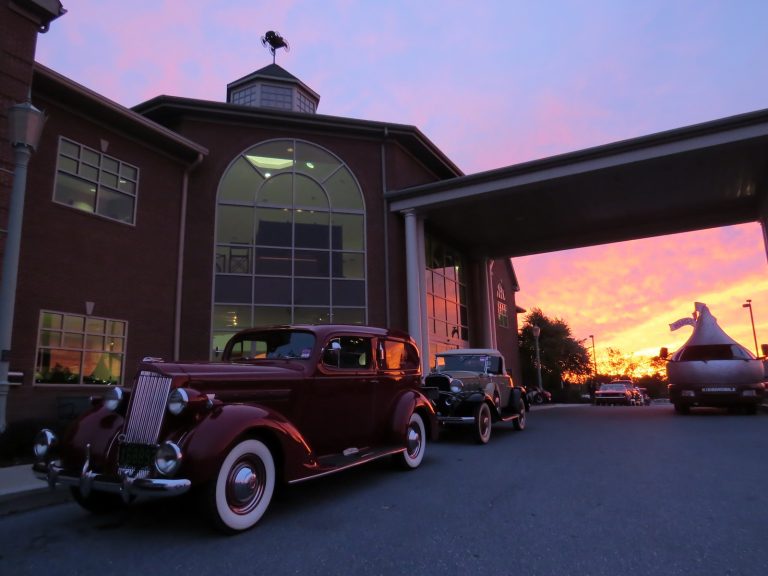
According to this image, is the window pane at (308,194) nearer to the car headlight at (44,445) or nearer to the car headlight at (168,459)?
the car headlight at (44,445)

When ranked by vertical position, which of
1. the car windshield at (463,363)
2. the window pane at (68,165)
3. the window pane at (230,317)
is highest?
the window pane at (68,165)

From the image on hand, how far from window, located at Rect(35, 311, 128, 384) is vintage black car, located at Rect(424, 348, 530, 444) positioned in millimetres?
7870

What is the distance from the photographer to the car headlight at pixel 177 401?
14.0 ft

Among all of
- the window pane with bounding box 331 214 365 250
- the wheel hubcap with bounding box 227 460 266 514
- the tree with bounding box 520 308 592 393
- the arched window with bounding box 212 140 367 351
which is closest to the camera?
the wheel hubcap with bounding box 227 460 266 514

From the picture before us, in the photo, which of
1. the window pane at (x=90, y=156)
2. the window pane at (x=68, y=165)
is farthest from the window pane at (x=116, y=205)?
the window pane at (x=68, y=165)

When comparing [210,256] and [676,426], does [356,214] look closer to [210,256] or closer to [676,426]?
[210,256]

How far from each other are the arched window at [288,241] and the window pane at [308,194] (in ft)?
0.11

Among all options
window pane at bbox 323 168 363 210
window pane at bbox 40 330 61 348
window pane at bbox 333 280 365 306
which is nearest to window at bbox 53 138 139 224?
window pane at bbox 40 330 61 348

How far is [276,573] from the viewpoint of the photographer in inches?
138

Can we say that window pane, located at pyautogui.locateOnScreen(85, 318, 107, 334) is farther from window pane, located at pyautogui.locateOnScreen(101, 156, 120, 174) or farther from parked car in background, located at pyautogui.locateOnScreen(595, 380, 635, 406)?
parked car in background, located at pyautogui.locateOnScreen(595, 380, 635, 406)

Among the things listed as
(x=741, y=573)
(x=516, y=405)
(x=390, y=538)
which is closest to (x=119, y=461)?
(x=390, y=538)

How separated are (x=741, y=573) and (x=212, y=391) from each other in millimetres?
4219

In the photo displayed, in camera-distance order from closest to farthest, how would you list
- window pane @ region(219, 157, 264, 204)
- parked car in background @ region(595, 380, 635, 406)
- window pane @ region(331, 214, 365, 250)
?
window pane @ region(219, 157, 264, 204)
window pane @ region(331, 214, 365, 250)
parked car in background @ region(595, 380, 635, 406)

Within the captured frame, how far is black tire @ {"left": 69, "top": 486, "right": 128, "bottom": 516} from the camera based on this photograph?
15.9ft
